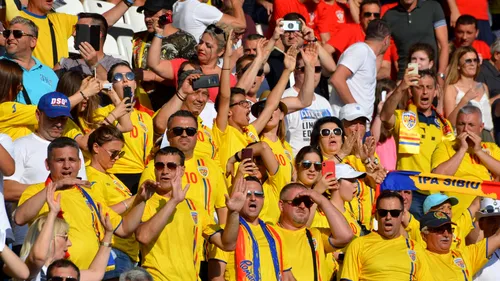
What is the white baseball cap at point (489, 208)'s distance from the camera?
11906 mm

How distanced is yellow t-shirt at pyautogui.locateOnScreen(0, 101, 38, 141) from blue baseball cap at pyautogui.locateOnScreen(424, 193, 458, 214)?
397cm

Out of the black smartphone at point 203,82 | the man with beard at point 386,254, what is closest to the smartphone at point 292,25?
the black smartphone at point 203,82

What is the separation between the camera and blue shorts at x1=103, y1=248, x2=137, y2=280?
9375mm

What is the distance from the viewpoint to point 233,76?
12547mm

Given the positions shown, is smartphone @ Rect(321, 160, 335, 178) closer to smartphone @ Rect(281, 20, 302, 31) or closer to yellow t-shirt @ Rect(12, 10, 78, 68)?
smartphone @ Rect(281, 20, 302, 31)

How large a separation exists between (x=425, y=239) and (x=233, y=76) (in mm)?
2671

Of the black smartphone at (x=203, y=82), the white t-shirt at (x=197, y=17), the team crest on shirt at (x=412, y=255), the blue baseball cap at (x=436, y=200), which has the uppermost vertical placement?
the white t-shirt at (x=197, y=17)

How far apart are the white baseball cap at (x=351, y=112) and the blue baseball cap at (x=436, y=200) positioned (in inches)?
45.1

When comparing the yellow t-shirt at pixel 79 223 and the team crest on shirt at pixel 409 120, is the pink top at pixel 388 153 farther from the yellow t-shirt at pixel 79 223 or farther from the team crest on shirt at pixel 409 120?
the yellow t-shirt at pixel 79 223

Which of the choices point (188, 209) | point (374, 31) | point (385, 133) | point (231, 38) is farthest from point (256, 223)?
point (374, 31)

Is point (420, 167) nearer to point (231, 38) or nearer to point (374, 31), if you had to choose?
point (374, 31)

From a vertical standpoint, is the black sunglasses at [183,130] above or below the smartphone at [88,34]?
below

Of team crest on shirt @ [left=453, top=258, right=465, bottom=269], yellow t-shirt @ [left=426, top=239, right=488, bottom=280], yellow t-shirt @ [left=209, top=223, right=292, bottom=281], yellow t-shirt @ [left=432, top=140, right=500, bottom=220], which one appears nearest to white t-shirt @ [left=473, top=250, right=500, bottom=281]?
yellow t-shirt @ [left=426, top=239, right=488, bottom=280]

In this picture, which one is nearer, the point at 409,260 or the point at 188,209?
the point at 188,209
